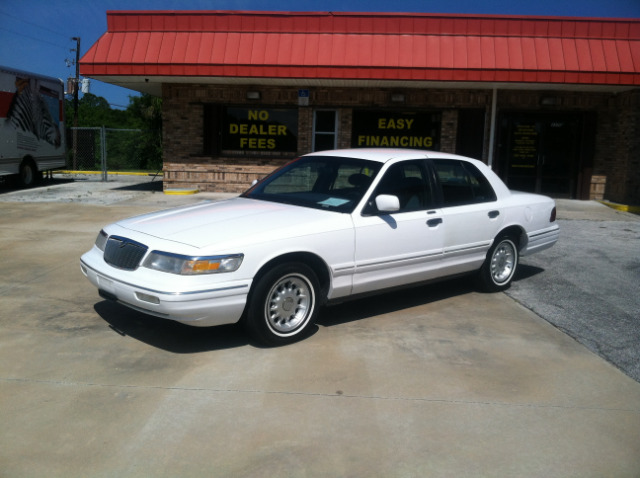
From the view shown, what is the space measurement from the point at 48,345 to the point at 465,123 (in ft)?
46.7

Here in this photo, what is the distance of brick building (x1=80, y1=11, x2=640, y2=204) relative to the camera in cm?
1540

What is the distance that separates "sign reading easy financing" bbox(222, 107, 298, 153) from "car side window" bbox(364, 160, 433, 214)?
11.5 metres

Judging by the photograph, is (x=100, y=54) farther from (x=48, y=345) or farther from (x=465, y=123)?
(x=48, y=345)

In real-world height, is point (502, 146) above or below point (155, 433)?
above

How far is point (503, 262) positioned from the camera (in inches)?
285

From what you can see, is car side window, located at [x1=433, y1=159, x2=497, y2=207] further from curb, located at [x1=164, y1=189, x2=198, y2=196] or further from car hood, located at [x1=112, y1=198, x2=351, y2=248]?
curb, located at [x1=164, y1=189, x2=198, y2=196]

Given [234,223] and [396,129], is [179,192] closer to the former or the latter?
[396,129]

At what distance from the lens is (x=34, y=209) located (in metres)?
13.3

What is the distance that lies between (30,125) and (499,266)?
15438 mm

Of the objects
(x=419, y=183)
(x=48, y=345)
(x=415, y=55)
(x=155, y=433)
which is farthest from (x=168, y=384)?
(x=415, y=55)

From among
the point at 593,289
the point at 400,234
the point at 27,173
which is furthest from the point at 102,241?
the point at 27,173

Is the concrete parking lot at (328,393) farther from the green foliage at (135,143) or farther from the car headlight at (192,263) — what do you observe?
the green foliage at (135,143)

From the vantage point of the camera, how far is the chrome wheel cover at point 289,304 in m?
5.11

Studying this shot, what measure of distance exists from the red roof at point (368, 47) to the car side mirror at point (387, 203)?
10.4 meters
